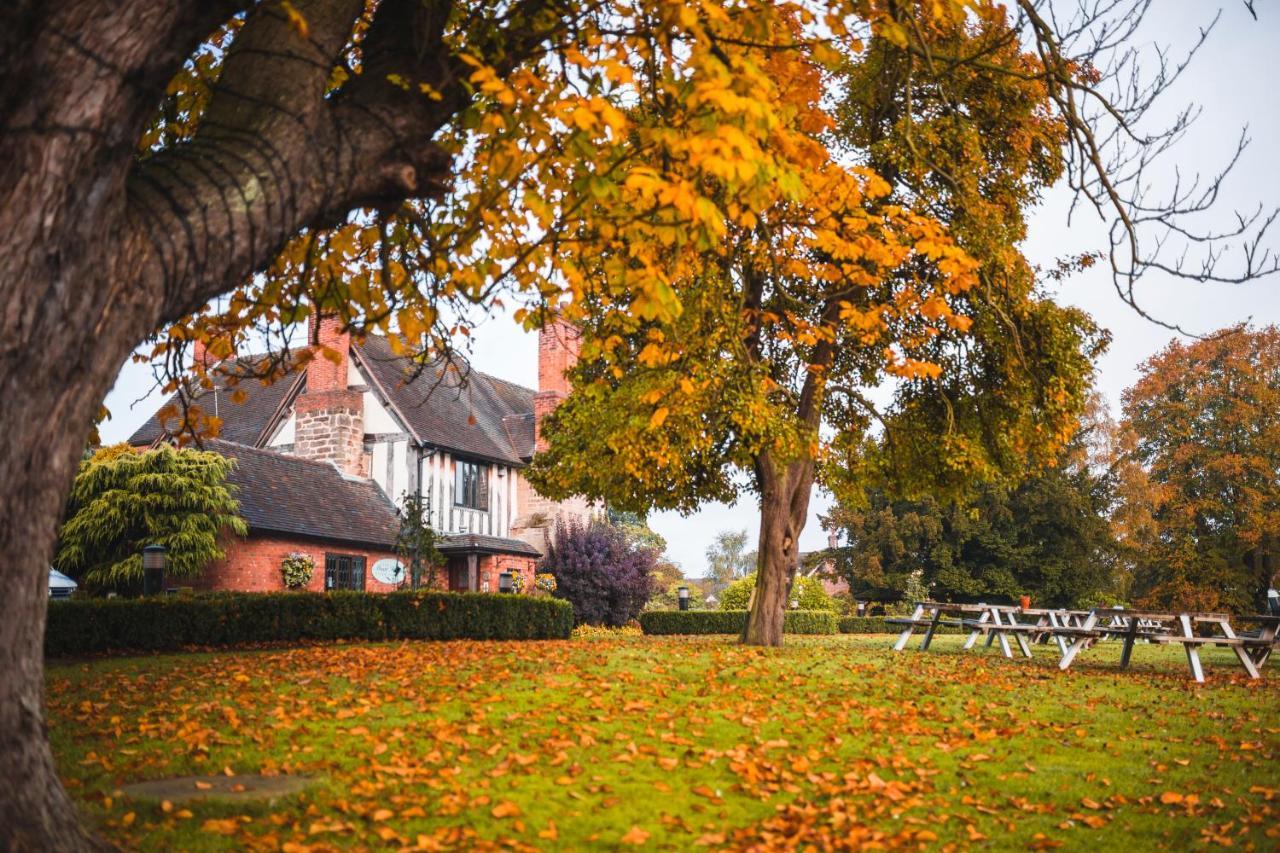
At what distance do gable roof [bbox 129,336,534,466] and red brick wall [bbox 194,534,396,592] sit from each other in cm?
543

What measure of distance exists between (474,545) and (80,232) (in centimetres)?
2703

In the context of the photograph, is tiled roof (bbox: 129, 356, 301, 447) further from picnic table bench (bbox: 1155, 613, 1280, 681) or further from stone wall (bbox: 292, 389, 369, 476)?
picnic table bench (bbox: 1155, 613, 1280, 681)

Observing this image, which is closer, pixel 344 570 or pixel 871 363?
pixel 871 363

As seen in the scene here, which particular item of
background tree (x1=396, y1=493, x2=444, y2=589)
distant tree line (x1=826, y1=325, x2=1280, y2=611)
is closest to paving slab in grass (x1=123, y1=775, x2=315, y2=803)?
background tree (x1=396, y1=493, x2=444, y2=589)

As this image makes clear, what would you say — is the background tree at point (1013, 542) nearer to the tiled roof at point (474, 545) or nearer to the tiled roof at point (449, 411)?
the tiled roof at point (449, 411)

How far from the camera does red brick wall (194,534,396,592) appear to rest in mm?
24812

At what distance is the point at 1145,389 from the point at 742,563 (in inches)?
2472

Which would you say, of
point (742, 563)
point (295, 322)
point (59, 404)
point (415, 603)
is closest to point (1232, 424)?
point (415, 603)

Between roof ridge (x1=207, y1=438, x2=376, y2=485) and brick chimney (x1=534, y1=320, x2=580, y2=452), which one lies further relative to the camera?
brick chimney (x1=534, y1=320, x2=580, y2=452)

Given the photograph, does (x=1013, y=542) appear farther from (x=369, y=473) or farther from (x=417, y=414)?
(x=369, y=473)

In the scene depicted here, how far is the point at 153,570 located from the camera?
17.7 metres

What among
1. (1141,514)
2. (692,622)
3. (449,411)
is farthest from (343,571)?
(1141,514)

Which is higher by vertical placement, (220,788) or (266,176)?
(266,176)

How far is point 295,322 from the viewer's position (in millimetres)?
7074
